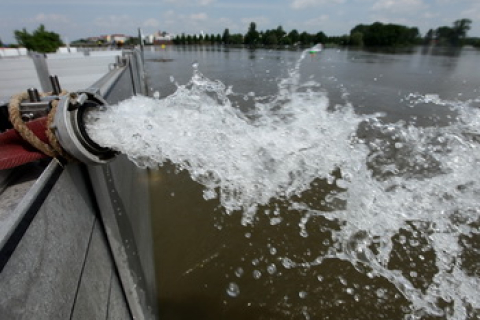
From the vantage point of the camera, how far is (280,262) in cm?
404

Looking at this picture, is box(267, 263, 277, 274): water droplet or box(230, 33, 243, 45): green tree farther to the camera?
box(230, 33, 243, 45): green tree

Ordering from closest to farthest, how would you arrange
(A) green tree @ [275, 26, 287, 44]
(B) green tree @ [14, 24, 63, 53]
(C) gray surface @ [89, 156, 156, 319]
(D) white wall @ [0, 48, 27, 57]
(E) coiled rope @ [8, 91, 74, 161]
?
(E) coiled rope @ [8, 91, 74, 161] < (C) gray surface @ [89, 156, 156, 319] < (D) white wall @ [0, 48, 27, 57] < (B) green tree @ [14, 24, 63, 53] < (A) green tree @ [275, 26, 287, 44]

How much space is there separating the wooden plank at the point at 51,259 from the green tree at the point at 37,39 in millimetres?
53253

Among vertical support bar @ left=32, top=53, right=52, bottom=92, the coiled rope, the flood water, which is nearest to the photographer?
the coiled rope

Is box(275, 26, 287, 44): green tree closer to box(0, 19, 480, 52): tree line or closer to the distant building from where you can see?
box(0, 19, 480, 52): tree line

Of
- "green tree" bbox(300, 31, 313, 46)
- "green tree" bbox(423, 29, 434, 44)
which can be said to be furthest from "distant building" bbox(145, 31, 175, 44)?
"green tree" bbox(423, 29, 434, 44)

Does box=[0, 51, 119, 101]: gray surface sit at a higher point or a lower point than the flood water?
higher

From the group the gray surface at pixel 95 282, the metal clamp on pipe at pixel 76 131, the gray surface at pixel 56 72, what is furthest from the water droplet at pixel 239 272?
the gray surface at pixel 56 72

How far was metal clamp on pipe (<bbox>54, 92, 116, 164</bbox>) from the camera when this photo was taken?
132 centimetres

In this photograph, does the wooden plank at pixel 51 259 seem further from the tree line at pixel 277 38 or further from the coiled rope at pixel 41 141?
the tree line at pixel 277 38

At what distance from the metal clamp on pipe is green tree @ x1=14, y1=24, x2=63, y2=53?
52.9m

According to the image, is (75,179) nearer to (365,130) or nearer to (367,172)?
(367,172)

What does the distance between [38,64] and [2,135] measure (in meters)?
7.05

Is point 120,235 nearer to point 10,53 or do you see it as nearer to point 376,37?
point 10,53
